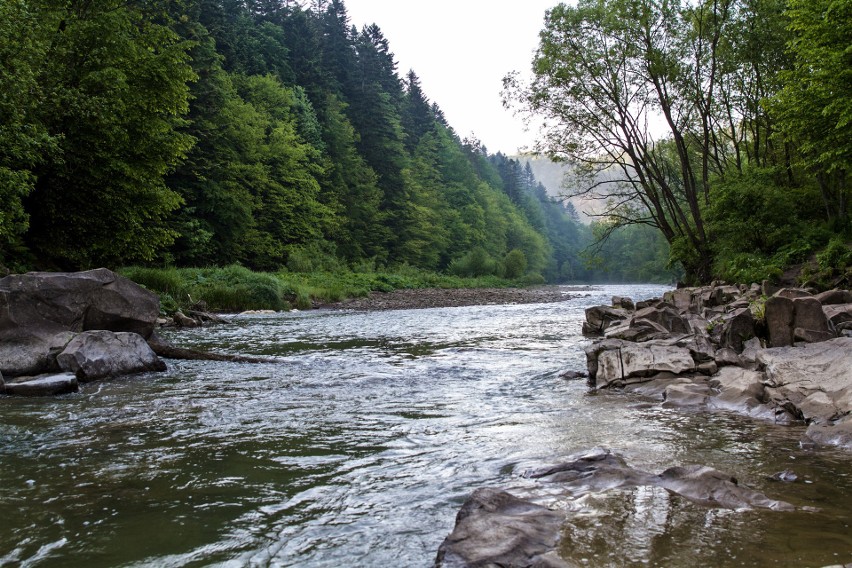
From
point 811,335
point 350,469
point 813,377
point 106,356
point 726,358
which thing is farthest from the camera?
point 106,356

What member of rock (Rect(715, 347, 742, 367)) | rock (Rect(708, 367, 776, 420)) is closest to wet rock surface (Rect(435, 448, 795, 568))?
rock (Rect(708, 367, 776, 420))

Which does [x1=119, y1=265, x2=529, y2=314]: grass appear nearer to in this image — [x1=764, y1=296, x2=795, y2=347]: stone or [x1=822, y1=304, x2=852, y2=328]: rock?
[x1=764, y1=296, x2=795, y2=347]: stone

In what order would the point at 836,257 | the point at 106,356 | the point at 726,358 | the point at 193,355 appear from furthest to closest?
the point at 836,257
the point at 193,355
the point at 106,356
the point at 726,358

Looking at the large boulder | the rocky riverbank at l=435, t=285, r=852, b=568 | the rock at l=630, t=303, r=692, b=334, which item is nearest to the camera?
the rocky riverbank at l=435, t=285, r=852, b=568

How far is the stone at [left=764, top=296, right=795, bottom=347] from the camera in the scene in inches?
298

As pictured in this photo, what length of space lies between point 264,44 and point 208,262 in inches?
1071

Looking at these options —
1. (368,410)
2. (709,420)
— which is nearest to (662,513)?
(709,420)

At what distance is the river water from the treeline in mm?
14847

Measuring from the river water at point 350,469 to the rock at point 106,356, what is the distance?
0.41 meters

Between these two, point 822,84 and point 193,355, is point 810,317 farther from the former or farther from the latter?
point 822,84

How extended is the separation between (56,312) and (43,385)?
2322mm

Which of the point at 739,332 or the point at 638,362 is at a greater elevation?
the point at 739,332

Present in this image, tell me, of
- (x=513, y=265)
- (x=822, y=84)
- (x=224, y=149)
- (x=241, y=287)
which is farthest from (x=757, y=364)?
(x=513, y=265)

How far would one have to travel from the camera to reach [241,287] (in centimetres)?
2244
